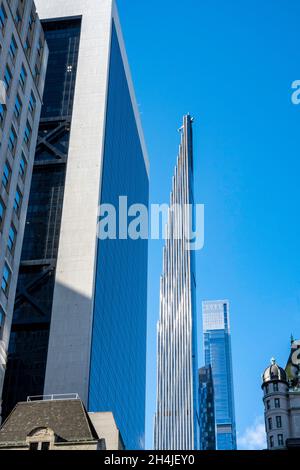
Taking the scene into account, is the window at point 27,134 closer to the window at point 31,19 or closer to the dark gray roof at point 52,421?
the window at point 31,19

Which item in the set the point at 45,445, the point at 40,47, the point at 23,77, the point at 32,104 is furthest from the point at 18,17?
the point at 45,445

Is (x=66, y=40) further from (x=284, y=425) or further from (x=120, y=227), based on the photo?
(x=284, y=425)

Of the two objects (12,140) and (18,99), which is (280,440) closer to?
(12,140)

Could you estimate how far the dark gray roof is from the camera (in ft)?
162

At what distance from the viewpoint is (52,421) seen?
2037 inches

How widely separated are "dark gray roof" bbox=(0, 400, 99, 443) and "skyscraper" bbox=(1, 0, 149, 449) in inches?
2663

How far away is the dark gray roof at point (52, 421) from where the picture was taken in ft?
162

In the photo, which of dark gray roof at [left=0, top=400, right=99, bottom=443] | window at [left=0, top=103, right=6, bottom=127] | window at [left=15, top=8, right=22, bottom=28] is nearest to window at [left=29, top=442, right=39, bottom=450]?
dark gray roof at [left=0, top=400, right=99, bottom=443]

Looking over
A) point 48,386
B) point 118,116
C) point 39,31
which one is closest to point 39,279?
point 48,386

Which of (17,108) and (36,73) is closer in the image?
(17,108)

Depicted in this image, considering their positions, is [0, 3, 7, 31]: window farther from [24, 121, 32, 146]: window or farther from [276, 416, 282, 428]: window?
[276, 416, 282, 428]: window

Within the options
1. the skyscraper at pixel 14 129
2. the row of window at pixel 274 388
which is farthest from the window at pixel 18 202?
the row of window at pixel 274 388

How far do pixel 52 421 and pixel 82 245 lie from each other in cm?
8812
